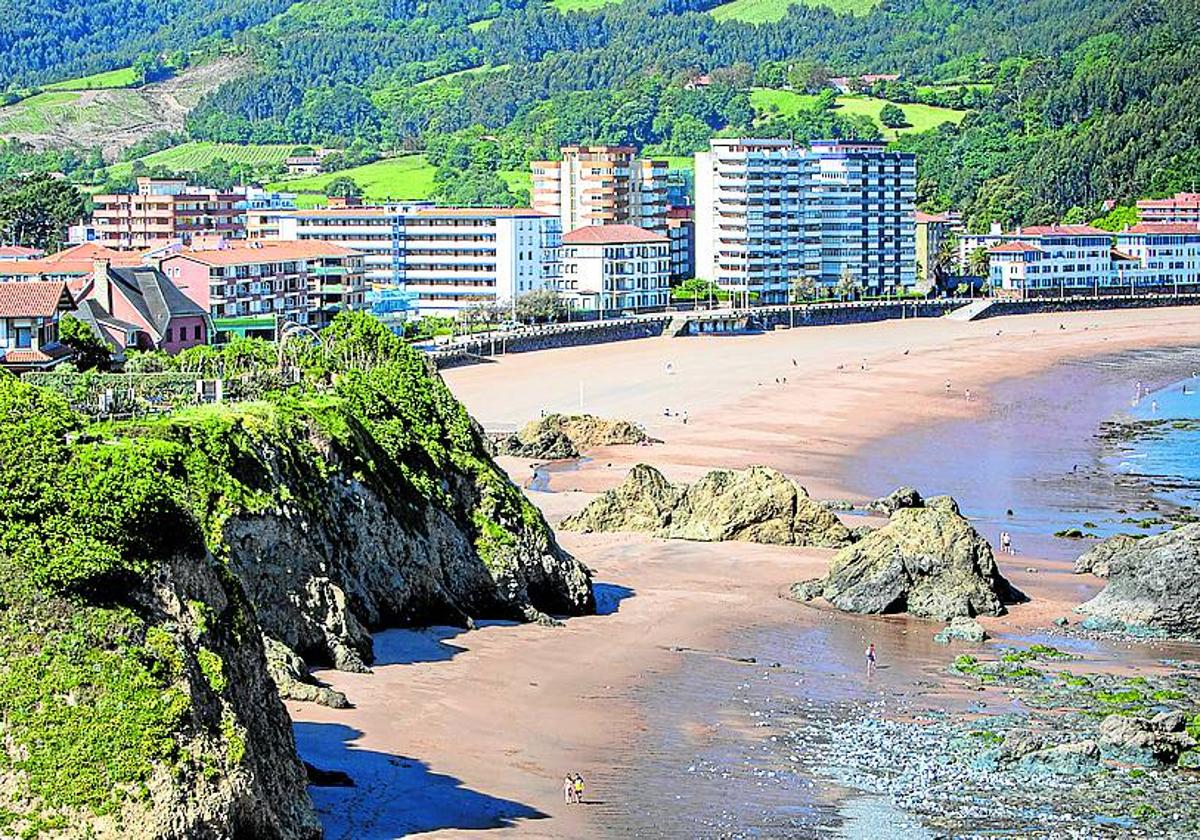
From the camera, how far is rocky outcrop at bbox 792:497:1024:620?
38.1m

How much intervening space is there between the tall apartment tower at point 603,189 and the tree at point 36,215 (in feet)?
121

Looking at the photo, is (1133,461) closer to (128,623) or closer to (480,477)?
(480,477)

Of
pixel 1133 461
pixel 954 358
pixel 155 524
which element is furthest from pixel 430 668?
pixel 954 358

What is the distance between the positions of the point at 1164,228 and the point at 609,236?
48257mm

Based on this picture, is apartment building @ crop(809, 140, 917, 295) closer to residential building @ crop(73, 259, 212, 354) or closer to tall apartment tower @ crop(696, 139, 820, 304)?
tall apartment tower @ crop(696, 139, 820, 304)

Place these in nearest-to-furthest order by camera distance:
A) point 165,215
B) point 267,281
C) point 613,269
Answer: point 267,281 < point 613,269 < point 165,215

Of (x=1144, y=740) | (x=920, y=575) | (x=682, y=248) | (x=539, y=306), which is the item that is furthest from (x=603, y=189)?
(x=1144, y=740)

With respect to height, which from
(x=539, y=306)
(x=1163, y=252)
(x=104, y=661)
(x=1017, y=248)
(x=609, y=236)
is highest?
(x=609, y=236)

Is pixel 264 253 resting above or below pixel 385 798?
above

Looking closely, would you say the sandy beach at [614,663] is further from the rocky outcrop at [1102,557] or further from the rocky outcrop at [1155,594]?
the rocky outcrop at [1155,594]

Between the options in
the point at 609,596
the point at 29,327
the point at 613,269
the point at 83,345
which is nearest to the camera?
the point at 609,596

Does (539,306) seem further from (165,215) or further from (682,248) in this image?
(682,248)

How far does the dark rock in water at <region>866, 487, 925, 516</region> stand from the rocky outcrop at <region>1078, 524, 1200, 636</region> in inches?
385

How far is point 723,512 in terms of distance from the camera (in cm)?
4497
